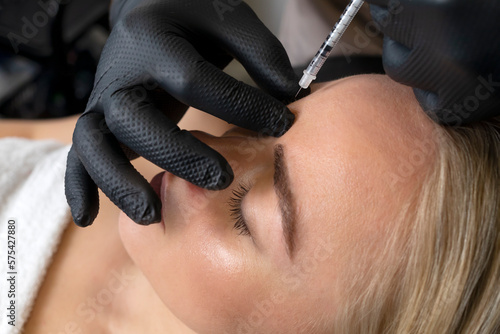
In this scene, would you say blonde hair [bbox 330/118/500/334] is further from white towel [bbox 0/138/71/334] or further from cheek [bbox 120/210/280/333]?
white towel [bbox 0/138/71/334]

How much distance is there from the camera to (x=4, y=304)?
100 cm

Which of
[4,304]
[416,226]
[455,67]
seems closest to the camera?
[455,67]

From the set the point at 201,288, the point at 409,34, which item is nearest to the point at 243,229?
the point at 201,288

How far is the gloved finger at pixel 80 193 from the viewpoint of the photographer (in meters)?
0.84

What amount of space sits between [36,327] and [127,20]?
0.70 metres

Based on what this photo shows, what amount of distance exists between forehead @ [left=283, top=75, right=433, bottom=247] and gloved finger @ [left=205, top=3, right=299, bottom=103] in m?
0.08

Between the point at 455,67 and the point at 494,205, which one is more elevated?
the point at 455,67

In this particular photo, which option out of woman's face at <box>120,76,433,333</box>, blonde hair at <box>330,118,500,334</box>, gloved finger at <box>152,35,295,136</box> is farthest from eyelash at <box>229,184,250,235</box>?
blonde hair at <box>330,118,500,334</box>

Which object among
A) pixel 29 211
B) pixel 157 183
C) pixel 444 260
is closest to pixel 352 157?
pixel 444 260

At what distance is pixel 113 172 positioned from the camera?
0.78 meters

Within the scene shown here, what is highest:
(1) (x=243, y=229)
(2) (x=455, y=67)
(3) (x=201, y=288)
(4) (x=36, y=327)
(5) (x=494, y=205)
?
(2) (x=455, y=67)

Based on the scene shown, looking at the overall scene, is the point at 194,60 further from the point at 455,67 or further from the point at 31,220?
the point at 31,220

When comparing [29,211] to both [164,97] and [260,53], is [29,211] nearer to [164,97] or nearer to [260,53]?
[164,97]

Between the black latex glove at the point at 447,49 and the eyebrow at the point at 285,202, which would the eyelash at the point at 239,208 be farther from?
the black latex glove at the point at 447,49
